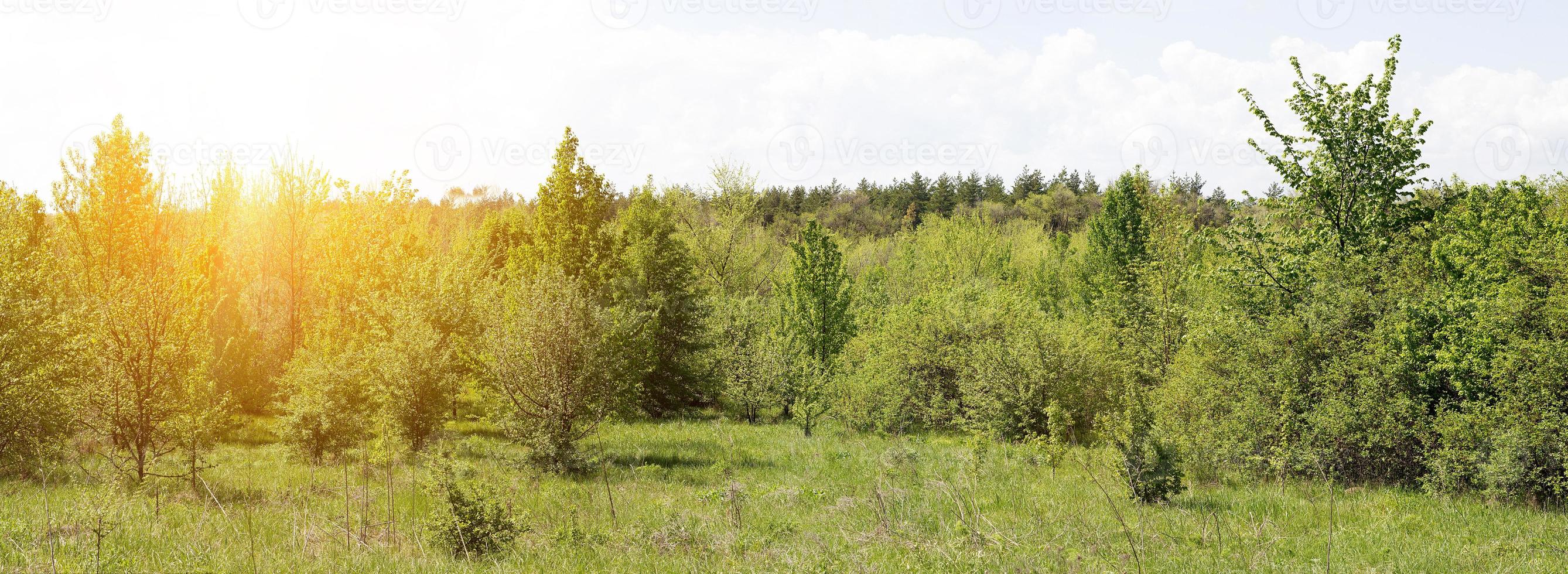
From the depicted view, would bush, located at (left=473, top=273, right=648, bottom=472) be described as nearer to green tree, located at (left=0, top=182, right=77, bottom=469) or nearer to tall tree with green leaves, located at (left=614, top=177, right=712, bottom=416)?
green tree, located at (left=0, top=182, right=77, bottom=469)

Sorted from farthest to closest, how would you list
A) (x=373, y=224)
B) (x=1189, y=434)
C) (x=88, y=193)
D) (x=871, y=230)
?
(x=871, y=230), (x=373, y=224), (x=88, y=193), (x=1189, y=434)

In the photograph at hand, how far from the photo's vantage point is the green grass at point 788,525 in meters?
8.00

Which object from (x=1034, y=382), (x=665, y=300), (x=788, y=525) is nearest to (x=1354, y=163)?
(x=1034, y=382)

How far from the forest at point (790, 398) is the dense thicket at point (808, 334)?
0.09m

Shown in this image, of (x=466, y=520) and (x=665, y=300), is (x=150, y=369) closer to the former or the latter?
(x=466, y=520)

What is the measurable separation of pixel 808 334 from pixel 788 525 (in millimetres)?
17705

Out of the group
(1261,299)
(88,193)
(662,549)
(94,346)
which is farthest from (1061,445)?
(88,193)

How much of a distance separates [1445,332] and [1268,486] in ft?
13.1

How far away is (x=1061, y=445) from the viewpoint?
572 inches

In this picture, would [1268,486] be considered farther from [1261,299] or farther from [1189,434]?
[1261,299]

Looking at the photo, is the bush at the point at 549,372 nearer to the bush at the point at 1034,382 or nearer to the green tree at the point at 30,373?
the green tree at the point at 30,373

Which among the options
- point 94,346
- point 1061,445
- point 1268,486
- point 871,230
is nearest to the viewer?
point 94,346

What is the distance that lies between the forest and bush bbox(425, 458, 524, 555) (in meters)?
0.04

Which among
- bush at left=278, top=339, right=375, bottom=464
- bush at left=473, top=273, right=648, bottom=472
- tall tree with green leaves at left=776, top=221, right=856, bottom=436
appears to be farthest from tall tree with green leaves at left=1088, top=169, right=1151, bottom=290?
bush at left=278, top=339, right=375, bottom=464
